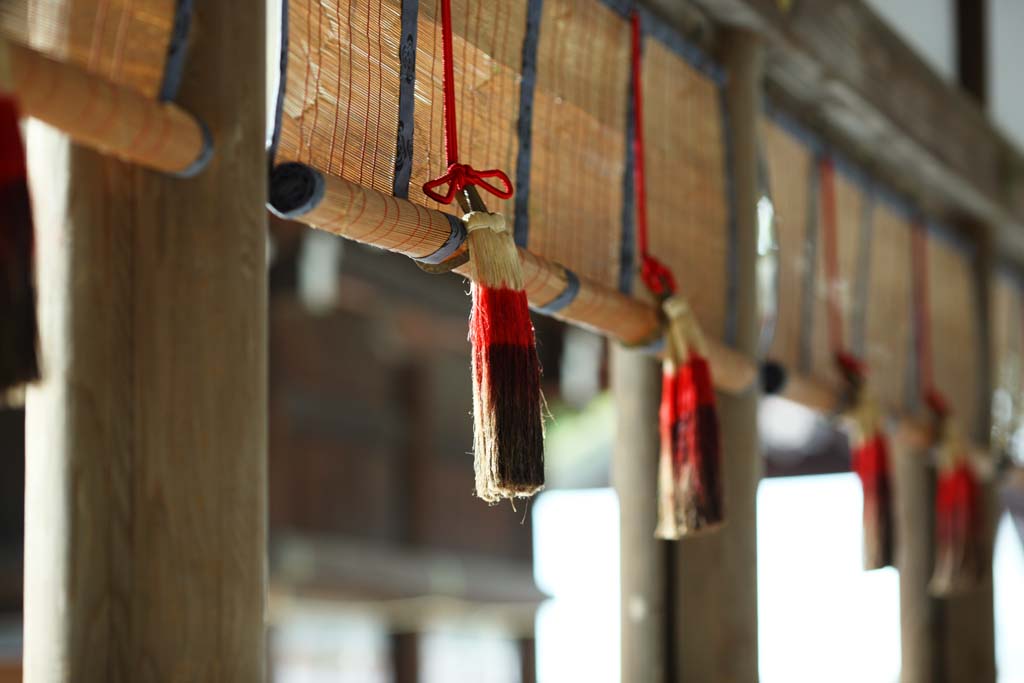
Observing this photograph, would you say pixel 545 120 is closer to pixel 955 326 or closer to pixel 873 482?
pixel 873 482

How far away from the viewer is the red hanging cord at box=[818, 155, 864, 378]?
3.26 m

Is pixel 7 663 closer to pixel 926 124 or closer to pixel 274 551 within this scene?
pixel 274 551

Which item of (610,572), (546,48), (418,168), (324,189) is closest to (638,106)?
(546,48)

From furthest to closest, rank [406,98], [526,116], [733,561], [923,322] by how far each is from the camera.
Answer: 1. [923,322]
2. [733,561]
3. [526,116]
4. [406,98]

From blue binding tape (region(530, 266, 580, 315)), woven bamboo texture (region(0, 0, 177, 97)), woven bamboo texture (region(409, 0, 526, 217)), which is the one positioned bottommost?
blue binding tape (region(530, 266, 580, 315))

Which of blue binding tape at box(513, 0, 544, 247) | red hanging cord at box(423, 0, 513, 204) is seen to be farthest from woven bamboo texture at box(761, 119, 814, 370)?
red hanging cord at box(423, 0, 513, 204)

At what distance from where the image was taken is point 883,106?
3.19 metres

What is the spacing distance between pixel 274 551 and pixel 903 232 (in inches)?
149

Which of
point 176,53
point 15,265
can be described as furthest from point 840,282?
point 15,265

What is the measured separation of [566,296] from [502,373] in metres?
0.45

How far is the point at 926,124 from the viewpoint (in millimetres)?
3443

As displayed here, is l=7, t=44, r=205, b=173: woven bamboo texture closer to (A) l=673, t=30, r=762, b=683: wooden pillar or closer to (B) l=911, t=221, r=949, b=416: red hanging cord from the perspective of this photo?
(A) l=673, t=30, r=762, b=683: wooden pillar

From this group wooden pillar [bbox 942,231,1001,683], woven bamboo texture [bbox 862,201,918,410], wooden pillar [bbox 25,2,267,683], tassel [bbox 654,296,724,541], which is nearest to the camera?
wooden pillar [bbox 25,2,267,683]

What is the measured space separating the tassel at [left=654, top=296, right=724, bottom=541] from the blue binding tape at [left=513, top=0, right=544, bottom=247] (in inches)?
14.9
